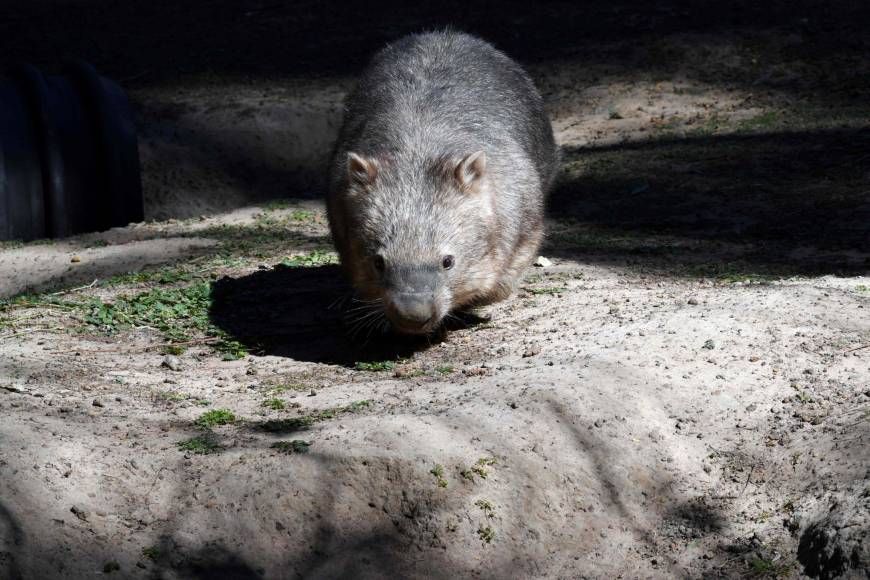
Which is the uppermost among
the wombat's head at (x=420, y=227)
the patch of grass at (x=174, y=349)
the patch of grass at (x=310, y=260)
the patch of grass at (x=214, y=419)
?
the wombat's head at (x=420, y=227)

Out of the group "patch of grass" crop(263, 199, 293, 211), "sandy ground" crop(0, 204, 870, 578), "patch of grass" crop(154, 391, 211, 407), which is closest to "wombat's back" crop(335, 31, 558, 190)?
"sandy ground" crop(0, 204, 870, 578)

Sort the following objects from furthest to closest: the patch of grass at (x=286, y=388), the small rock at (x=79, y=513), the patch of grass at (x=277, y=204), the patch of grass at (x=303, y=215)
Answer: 1. the patch of grass at (x=277, y=204)
2. the patch of grass at (x=303, y=215)
3. the patch of grass at (x=286, y=388)
4. the small rock at (x=79, y=513)

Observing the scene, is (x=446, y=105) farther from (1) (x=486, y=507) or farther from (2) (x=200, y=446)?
(1) (x=486, y=507)

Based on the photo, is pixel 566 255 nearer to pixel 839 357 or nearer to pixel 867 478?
pixel 839 357

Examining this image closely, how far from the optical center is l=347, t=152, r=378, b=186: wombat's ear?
4328mm

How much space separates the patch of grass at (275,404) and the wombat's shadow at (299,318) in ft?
1.92

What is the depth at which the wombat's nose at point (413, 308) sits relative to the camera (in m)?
3.98

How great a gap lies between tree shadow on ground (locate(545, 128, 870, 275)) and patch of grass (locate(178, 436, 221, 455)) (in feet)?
9.04

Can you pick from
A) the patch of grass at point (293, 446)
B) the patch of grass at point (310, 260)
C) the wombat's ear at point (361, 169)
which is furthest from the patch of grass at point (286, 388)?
the patch of grass at point (310, 260)

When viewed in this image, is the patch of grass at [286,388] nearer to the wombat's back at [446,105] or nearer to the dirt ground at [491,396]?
the dirt ground at [491,396]

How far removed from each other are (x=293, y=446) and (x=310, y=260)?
2620 millimetres

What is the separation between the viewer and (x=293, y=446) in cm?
310

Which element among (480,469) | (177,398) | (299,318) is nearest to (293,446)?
(480,469)

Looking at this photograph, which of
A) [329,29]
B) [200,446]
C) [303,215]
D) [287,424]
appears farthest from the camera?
[329,29]
